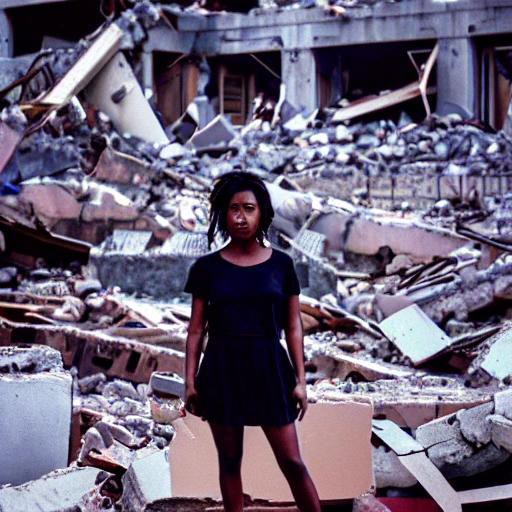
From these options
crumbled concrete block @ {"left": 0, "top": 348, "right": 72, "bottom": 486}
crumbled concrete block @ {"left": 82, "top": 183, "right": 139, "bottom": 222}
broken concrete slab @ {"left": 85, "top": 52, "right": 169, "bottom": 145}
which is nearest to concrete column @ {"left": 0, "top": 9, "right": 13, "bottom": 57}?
broken concrete slab @ {"left": 85, "top": 52, "right": 169, "bottom": 145}

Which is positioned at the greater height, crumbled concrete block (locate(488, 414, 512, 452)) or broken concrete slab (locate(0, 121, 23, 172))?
broken concrete slab (locate(0, 121, 23, 172))

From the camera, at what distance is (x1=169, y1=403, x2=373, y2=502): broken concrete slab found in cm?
293

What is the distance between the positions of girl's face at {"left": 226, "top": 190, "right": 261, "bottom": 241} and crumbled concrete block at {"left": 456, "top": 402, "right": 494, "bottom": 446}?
1580 mm

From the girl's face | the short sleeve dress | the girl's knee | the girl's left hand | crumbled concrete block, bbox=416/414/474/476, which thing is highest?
the girl's face

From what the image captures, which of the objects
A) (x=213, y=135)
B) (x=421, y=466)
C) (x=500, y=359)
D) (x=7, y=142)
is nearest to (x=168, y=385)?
(x=421, y=466)

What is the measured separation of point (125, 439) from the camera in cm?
422

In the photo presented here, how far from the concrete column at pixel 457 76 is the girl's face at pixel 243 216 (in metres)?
12.5

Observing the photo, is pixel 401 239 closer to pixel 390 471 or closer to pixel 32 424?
pixel 390 471

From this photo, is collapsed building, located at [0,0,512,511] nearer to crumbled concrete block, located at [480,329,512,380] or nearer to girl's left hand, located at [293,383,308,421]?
crumbled concrete block, located at [480,329,512,380]

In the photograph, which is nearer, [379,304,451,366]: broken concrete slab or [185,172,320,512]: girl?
[185,172,320,512]: girl

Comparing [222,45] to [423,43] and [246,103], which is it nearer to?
[246,103]

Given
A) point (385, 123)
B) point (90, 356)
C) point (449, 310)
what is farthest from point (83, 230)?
point (385, 123)

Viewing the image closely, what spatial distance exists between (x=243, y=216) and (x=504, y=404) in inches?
68.6

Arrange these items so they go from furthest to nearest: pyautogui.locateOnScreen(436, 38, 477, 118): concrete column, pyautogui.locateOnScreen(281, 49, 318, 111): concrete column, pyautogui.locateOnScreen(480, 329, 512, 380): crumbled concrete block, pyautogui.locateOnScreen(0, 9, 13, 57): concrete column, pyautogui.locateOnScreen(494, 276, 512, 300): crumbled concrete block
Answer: pyautogui.locateOnScreen(0, 9, 13, 57): concrete column → pyautogui.locateOnScreen(281, 49, 318, 111): concrete column → pyautogui.locateOnScreen(436, 38, 477, 118): concrete column → pyautogui.locateOnScreen(494, 276, 512, 300): crumbled concrete block → pyautogui.locateOnScreen(480, 329, 512, 380): crumbled concrete block
